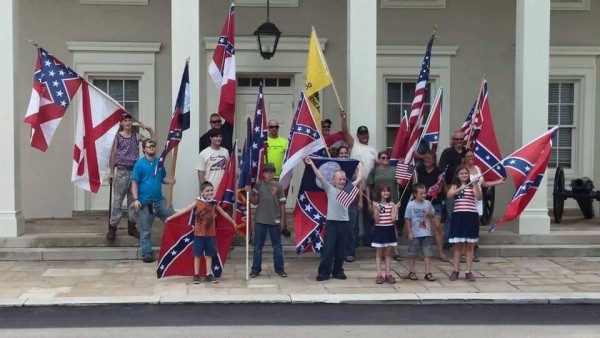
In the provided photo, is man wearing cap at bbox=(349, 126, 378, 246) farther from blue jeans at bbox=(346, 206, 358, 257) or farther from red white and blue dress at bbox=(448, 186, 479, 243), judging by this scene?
red white and blue dress at bbox=(448, 186, 479, 243)

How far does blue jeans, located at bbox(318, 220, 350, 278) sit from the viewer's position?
8531mm

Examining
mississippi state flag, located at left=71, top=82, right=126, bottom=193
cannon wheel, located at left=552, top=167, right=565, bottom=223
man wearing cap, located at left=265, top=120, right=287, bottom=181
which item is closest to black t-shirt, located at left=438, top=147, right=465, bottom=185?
man wearing cap, located at left=265, top=120, right=287, bottom=181

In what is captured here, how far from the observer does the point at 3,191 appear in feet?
33.3

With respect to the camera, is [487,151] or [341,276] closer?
[341,276]

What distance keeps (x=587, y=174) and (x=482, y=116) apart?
4.90 m

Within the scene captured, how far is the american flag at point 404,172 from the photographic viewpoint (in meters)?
9.62

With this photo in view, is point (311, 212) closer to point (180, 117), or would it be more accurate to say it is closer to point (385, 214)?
point (385, 214)

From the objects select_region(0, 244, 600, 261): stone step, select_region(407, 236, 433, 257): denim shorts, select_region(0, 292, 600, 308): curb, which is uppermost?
select_region(407, 236, 433, 257): denim shorts

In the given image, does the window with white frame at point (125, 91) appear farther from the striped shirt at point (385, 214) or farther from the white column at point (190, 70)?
the striped shirt at point (385, 214)

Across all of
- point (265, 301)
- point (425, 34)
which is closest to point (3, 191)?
point (265, 301)

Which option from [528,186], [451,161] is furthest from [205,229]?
[528,186]

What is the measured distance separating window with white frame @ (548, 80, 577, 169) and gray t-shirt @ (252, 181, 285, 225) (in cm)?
735

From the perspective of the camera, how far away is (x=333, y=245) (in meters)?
8.54

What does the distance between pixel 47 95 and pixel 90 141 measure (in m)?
0.89
